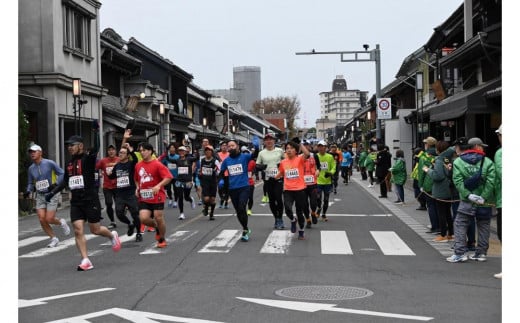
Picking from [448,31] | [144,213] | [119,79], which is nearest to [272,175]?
[144,213]

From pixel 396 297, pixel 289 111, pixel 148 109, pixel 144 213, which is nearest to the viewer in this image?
pixel 396 297

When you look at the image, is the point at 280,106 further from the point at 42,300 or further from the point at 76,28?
the point at 42,300

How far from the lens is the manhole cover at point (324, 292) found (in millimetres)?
7738

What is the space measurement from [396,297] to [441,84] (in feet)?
81.0

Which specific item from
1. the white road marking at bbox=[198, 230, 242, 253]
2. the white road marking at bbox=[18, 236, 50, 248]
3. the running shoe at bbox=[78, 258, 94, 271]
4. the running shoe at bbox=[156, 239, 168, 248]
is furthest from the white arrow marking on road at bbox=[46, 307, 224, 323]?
the white road marking at bbox=[18, 236, 50, 248]

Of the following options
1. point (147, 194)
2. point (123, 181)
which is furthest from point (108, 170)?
point (147, 194)

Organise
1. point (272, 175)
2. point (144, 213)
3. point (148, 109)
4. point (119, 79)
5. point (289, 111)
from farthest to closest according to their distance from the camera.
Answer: point (289, 111) < point (148, 109) < point (119, 79) < point (272, 175) < point (144, 213)

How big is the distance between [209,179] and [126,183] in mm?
4159

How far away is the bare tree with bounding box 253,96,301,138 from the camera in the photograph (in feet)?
451

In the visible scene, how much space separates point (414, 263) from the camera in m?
10.2

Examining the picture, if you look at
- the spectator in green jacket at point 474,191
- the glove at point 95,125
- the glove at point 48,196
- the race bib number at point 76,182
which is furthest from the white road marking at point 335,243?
the glove at point 95,125

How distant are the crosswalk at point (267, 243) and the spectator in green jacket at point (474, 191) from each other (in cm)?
124

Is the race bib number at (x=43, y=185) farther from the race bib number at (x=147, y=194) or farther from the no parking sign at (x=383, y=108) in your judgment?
the no parking sign at (x=383, y=108)

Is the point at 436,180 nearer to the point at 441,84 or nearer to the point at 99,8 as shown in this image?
the point at 441,84
